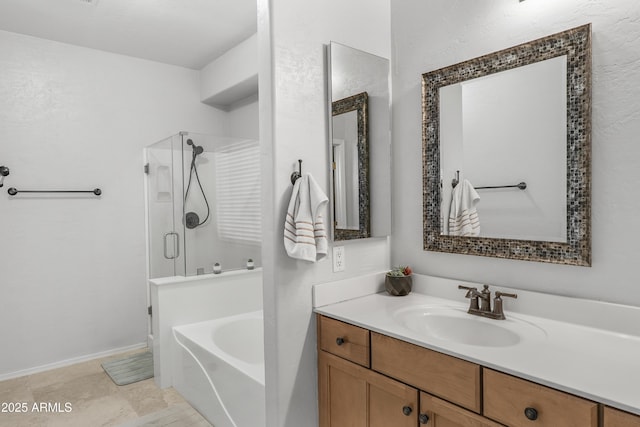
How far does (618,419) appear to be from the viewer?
2.98ft

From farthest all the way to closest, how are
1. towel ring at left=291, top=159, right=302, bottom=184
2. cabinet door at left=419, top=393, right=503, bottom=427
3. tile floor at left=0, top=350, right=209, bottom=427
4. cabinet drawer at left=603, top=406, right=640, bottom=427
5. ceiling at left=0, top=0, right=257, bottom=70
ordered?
ceiling at left=0, top=0, right=257, bottom=70 → tile floor at left=0, top=350, right=209, bottom=427 → towel ring at left=291, top=159, right=302, bottom=184 → cabinet door at left=419, top=393, right=503, bottom=427 → cabinet drawer at left=603, top=406, right=640, bottom=427

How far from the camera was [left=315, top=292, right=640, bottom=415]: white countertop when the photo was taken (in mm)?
971

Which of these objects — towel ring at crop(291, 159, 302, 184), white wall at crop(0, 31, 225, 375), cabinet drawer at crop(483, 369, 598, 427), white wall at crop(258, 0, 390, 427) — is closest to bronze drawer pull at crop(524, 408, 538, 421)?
cabinet drawer at crop(483, 369, 598, 427)

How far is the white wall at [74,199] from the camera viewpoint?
10.0 ft

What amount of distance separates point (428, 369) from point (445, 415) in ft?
0.47

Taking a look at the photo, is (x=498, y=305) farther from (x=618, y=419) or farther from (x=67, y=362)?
(x=67, y=362)

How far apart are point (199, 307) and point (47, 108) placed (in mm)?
2053

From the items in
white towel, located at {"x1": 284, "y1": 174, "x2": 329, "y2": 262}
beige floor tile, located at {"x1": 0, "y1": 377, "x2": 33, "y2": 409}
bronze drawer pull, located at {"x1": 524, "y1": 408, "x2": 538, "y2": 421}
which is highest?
white towel, located at {"x1": 284, "y1": 174, "x2": 329, "y2": 262}

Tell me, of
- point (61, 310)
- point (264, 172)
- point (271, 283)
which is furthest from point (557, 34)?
A: point (61, 310)

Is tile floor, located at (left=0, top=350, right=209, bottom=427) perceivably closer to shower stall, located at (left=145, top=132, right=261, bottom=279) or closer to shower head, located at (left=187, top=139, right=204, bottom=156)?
shower stall, located at (left=145, top=132, right=261, bottom=279)

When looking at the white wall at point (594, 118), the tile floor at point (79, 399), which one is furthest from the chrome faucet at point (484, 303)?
the tile floor at point (79, 399)

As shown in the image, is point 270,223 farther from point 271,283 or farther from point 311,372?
point 311,372

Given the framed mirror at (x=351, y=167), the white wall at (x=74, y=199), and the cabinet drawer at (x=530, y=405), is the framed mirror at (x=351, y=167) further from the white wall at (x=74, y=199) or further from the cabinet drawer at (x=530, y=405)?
the white wall at (x=74, y=199)

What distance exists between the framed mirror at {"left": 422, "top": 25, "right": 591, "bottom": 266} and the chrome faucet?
0.17 m
